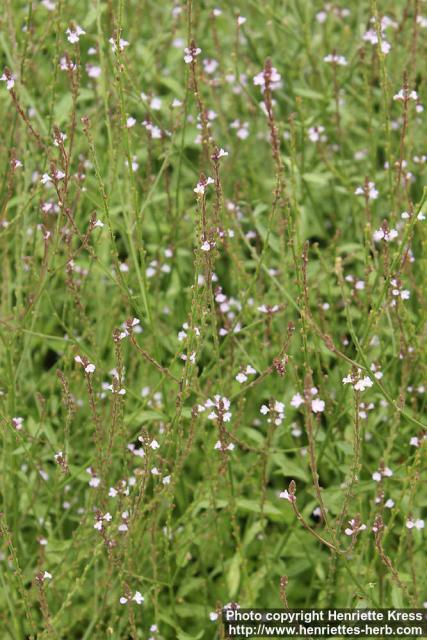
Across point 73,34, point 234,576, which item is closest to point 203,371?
point 234,576

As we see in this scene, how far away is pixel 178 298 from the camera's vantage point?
11.5ft

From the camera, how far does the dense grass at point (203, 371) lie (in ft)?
7.96

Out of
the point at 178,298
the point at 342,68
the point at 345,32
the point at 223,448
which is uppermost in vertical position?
the point at 342,68

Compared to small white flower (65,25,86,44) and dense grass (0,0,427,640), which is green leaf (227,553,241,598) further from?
small white flower (65,25,86,44)

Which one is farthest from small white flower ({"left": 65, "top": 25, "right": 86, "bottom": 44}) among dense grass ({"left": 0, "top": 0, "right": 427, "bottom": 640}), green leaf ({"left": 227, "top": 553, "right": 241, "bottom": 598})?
green leaf ({"left": 227, "top": 553, "right": 241, "bottom": 598})

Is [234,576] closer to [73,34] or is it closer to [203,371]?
[203,371]

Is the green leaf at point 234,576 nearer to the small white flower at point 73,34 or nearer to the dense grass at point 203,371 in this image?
the dense grass at point 203,371

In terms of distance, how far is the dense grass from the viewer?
2426mm

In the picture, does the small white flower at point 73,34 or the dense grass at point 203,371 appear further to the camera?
the small white flower at point 73,34

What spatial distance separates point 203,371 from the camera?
8.57 feet

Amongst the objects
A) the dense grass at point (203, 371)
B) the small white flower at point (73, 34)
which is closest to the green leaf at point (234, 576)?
the dense grass at point (203, 371)

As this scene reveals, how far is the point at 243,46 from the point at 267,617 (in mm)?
2909

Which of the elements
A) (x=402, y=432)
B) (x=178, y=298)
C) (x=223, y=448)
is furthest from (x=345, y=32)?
(x=223, y=448)

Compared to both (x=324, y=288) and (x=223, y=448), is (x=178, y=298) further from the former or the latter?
(x=223, y=448)
